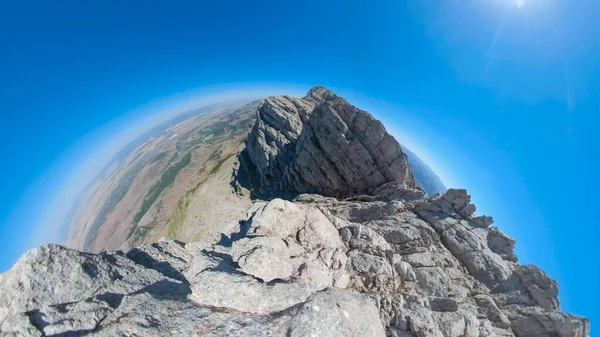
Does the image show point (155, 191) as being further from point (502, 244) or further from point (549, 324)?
point (549, 324)

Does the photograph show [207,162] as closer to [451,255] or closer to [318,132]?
[318,132]

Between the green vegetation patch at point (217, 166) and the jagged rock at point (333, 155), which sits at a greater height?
the green vegetation patch at point (217, 166)

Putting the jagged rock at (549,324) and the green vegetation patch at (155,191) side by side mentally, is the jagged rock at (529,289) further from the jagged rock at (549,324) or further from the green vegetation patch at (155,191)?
the green vegetation patch at (155,191)

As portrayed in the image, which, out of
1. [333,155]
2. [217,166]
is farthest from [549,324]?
[217,166]

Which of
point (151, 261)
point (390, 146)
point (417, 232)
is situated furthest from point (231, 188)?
point (151, 261)

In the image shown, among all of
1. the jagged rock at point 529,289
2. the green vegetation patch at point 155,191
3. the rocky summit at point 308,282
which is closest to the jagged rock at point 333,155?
the rocky summit at point 308,282
